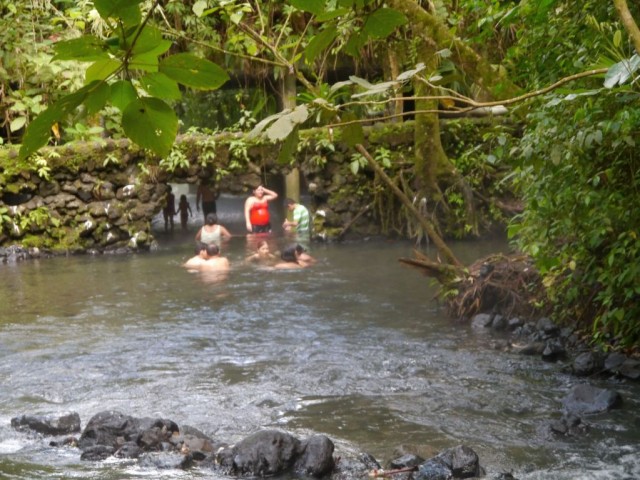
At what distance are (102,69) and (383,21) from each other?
2.35 ft

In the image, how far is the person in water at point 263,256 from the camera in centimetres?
1477

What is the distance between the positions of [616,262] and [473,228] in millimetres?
9153

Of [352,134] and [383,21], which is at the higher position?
[383,21]

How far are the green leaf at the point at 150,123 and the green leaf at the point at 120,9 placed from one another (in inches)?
6.2

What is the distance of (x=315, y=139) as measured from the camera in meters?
16.5

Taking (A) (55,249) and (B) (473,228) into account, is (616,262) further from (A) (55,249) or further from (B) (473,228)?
(A) (55,249)

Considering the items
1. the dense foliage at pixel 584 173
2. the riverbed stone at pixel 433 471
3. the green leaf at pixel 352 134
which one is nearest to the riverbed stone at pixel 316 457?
the riverbed stone at pixel 433 471

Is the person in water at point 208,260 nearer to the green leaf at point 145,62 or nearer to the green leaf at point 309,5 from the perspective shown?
the green leaf at point 309,5

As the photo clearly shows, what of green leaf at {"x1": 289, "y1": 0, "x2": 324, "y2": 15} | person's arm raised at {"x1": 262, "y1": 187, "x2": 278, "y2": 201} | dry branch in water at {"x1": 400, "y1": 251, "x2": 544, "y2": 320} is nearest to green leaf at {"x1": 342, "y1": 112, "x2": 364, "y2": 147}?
green leaf at {"x1": 289, "y1": 0, "x2": 324, "y2": 15}

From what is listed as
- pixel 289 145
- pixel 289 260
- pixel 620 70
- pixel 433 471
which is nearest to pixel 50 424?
pixel 433 471

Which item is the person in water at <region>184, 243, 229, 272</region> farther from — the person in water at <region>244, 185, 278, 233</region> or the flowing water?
the person in water at <region>244, 185, 278, 233</region>

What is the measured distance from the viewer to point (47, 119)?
52.1 inches

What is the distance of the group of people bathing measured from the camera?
14.1 metres

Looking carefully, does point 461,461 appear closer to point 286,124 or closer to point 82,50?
point 286,124
